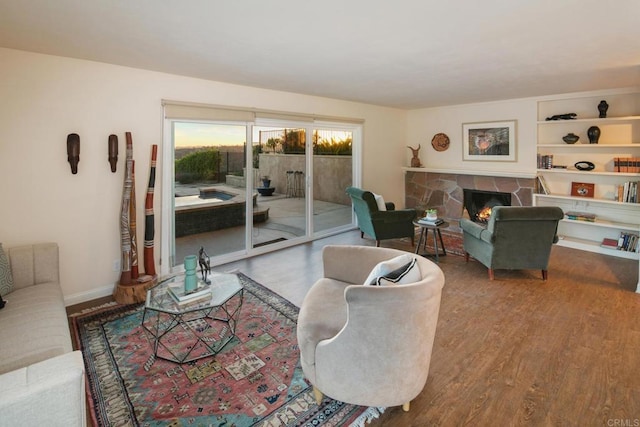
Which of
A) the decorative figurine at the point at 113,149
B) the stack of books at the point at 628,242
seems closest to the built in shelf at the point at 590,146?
the stack of books at the point at 628,242

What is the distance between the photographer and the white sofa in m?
1.28

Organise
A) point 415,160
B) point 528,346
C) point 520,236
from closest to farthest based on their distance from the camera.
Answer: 1. point 528,346
2. point 520,236
3. point 415,160

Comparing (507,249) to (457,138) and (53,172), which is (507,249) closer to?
(457,138)

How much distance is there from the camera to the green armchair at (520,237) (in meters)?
3.60

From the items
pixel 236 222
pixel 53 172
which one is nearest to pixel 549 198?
pixel 236 222

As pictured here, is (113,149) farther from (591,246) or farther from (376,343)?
(591,246)

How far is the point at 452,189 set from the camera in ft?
21.5

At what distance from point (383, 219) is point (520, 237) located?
176 centimetres

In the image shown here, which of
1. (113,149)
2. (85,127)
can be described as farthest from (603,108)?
(85,127)

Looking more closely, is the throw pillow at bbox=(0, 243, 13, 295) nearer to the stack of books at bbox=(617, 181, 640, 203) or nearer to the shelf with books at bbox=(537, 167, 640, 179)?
the shelf with books at bbox=(537, 167, 640, 179)

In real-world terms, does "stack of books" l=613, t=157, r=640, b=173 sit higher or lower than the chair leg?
higher

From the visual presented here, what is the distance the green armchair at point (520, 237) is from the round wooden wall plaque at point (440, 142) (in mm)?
3169

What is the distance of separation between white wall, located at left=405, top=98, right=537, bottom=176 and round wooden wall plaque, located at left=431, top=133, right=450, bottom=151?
0.07 m

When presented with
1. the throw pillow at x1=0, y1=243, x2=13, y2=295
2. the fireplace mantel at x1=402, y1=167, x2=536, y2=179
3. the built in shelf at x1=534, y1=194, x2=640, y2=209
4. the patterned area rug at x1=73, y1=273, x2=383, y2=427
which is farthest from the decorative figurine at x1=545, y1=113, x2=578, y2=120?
the throw pillow at x1=0, y1=243, x2=13, y2=295
